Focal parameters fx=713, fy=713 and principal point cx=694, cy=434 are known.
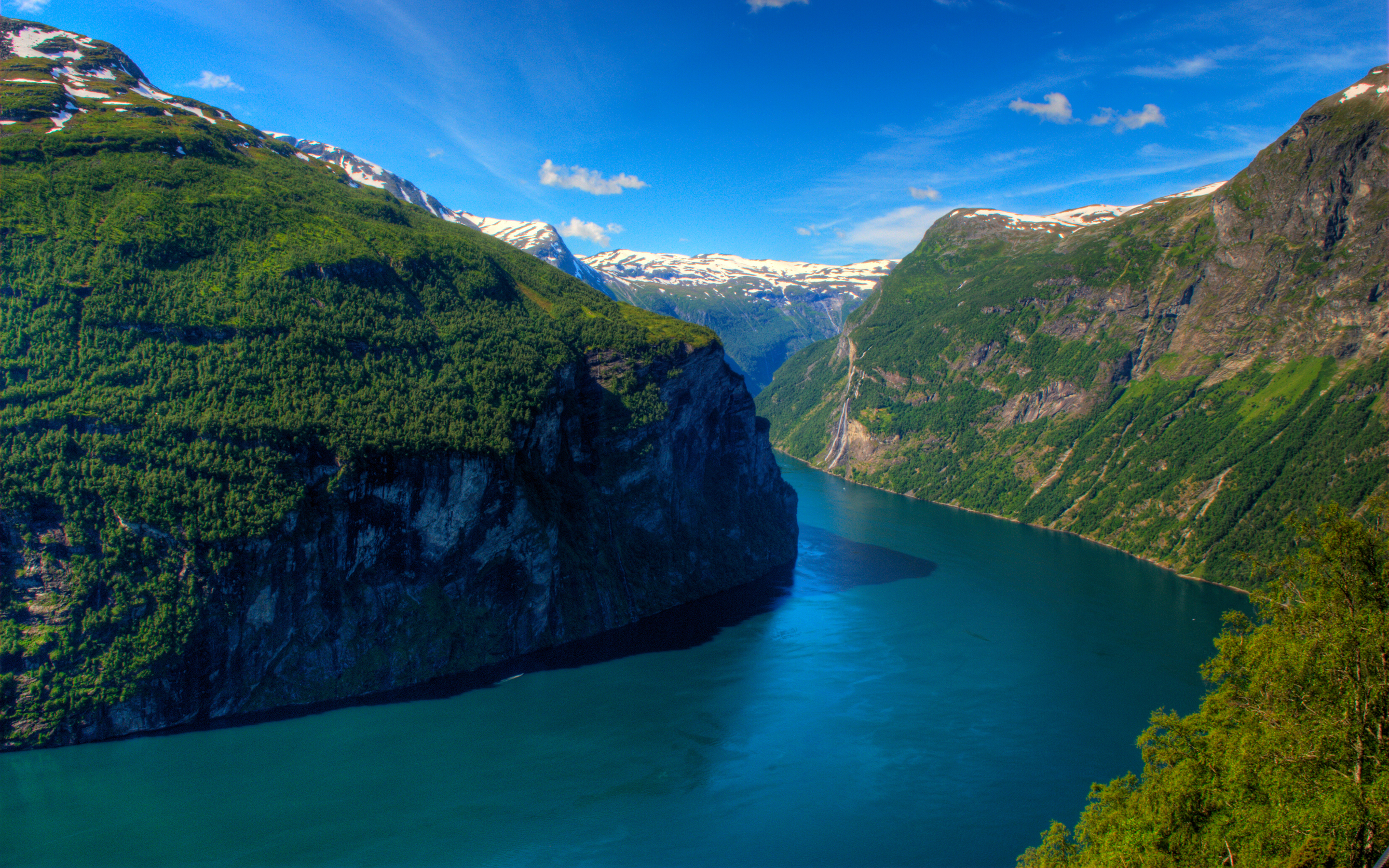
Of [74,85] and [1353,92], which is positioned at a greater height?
[1353,92]

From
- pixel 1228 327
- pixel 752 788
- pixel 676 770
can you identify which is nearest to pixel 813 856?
pixel 752 788

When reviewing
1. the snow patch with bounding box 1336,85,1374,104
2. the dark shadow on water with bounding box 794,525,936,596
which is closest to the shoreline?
the dark shadow on water with bounding box 794,525,936,596

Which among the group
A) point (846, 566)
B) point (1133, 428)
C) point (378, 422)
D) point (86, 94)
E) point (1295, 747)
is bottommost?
point (846, 566)

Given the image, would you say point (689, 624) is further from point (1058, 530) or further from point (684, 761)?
point (1058, 530)

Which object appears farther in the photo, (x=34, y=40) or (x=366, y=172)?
(x=366, y=172)

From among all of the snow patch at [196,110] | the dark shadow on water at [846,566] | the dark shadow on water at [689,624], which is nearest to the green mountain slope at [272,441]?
the dark shadow on water at [689,624]

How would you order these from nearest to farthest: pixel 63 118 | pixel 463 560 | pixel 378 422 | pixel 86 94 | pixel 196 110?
pixel 378 422 → pixel 463 560 → pixel 63 118 → pixel 86 94 → pixel 196 110

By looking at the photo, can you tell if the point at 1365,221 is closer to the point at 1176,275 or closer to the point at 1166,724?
the point at 1176,275

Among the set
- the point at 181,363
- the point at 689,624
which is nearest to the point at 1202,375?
the point at 689,624

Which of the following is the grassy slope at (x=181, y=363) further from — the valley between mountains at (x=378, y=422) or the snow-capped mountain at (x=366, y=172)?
the snow-capped mountain at (x=366, y=172)
